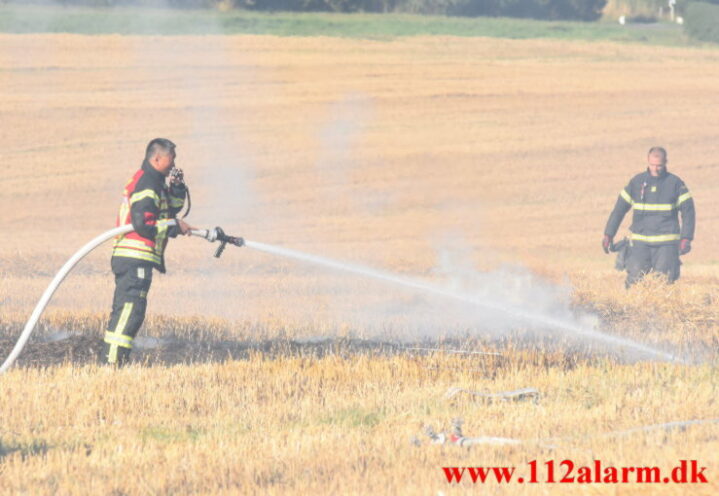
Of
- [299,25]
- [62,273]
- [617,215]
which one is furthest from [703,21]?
[62,273]

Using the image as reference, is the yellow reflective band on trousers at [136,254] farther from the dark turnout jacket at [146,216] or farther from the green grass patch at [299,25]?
the green grass patch at [299,25]

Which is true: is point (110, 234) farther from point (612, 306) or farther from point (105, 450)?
point (612, 306)

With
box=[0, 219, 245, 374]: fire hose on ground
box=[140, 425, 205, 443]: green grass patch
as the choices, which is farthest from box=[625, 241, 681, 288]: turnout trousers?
box=[140, 425, 205, 443]: green grass patch

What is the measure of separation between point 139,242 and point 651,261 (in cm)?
539

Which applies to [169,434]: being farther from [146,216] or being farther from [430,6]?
[430,6]

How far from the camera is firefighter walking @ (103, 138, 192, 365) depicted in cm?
856

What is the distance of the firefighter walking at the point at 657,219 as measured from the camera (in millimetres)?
11742

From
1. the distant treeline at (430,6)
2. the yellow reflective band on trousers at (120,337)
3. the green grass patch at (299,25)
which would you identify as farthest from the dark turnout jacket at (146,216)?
the distant treeline at (430,6)

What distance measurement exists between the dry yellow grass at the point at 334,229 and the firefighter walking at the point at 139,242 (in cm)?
43

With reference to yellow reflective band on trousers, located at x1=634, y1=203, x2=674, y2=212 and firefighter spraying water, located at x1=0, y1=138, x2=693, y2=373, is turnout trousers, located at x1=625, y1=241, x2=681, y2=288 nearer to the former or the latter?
yellow reflective band on trousers, located at x1=634, y1=203, x2=674, y2=212

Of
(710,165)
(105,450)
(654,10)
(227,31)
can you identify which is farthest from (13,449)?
(654,10)

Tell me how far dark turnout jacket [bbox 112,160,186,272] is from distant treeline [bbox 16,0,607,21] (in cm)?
1616

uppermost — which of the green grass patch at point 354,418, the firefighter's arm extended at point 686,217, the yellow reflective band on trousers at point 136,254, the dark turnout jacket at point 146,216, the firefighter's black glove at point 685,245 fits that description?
the dark turnout jacket at point 146,216

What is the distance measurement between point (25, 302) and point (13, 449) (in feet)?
25.4
